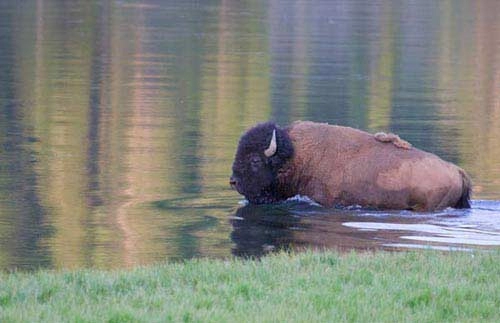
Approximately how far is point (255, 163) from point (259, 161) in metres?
0.06

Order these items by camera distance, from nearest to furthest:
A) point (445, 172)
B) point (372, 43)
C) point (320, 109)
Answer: point (445, 172)
point (320, 109)
point (372, 43)

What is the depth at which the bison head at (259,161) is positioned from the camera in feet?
52.1

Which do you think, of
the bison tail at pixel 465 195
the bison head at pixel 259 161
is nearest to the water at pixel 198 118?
the bison tail at pixel 465 195

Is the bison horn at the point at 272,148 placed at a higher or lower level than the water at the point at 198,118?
higher

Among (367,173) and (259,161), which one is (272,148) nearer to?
(259,161)

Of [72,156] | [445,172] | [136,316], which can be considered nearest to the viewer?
[136,316]

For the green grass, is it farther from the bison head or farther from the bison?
the bison head

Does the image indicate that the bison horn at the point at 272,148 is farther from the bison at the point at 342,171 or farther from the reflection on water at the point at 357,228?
the reflection on water at the point at 357,228

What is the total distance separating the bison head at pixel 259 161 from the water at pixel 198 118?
0.31 m

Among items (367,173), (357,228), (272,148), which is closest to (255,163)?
(272,148)

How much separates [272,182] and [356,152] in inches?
45.0

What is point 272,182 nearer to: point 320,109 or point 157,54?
point 320,109

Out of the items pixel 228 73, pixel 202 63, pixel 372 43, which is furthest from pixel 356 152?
pixel 372 43

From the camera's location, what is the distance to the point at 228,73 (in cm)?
3020
